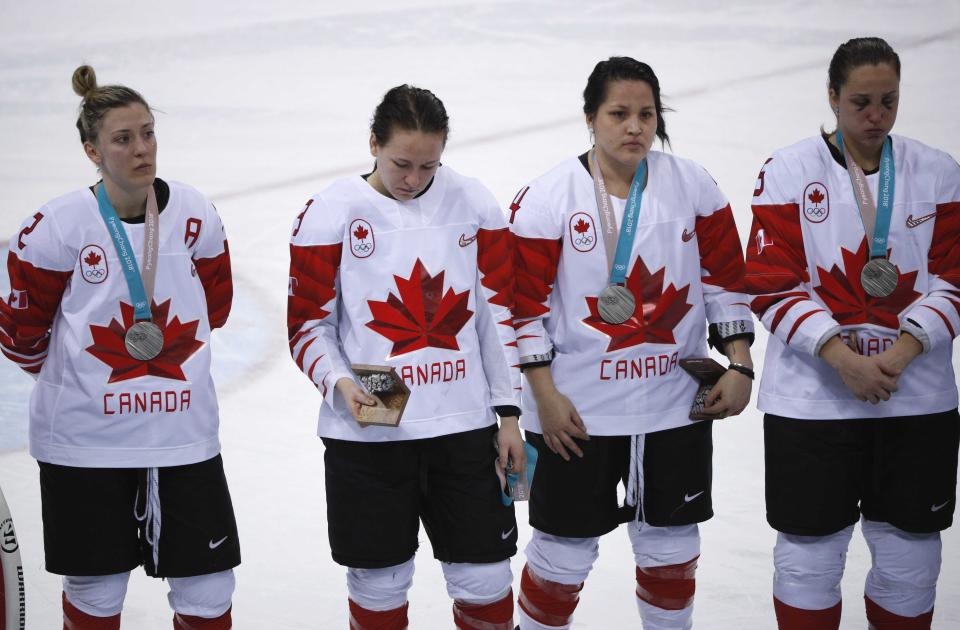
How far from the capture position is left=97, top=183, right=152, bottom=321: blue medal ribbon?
2.80m

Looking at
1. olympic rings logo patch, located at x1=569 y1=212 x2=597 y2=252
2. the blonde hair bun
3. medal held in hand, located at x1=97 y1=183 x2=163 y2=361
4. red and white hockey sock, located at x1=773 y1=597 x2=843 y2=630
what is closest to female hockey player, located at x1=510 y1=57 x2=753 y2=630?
olympic rings logo patch, located at x1=569 y1=212 x2=597 y2=252

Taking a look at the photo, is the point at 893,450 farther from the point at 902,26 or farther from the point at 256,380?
the point at 902,26

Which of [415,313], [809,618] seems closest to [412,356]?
[415,313]

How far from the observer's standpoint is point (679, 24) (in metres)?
8.55

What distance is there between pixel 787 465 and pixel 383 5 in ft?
22.1

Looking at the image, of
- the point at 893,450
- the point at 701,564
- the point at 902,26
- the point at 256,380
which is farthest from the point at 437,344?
the point at 902,26

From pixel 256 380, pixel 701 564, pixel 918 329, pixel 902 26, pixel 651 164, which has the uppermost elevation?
pixel 902 26

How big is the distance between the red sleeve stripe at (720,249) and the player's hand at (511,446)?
562 mm

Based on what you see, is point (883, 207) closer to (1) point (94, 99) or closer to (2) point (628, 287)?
(2) point (628, 287)

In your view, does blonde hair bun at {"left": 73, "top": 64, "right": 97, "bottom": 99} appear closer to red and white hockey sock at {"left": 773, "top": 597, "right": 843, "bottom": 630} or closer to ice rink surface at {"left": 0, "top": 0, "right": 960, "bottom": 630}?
ice rink surface at {"left": 0, "top": 0, "right": 960, "bottom": 630}

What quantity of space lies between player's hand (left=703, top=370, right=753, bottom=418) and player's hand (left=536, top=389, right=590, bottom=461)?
0.28 meters

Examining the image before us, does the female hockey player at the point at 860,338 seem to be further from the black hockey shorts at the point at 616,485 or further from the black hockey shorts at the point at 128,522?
the black hockey shorts at the point at 128,522

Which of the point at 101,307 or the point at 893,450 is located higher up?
the point at 101,307

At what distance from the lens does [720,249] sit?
10.1 feet
